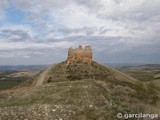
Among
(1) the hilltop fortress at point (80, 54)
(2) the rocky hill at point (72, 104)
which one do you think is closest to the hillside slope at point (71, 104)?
(2) the rocky hill at point (72, 104)

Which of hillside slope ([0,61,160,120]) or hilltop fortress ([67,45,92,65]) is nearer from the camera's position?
hillside slope ([0,61,160,120])

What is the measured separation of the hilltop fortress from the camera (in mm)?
50406

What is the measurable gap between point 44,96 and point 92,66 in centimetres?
2396

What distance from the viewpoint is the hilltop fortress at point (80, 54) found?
1984 inches

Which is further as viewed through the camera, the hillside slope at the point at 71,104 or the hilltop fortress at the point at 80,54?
the hilltop fortress at the point at 80,54

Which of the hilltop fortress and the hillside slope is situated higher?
the hilltop fortress

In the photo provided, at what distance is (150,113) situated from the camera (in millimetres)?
23672

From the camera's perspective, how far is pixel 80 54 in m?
50.9

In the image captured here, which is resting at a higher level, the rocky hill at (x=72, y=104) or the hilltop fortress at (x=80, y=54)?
the hilltop fortress at (x=80, y=54)

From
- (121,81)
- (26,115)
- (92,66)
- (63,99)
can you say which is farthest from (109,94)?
(92,66)

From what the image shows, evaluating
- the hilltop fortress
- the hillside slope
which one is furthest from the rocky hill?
the hilltop fortress

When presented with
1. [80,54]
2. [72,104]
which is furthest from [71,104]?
[80,54]

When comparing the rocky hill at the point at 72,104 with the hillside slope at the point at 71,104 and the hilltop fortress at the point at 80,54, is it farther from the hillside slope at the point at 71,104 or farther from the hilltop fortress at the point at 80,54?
the hilltop fortress at the point at 80,54

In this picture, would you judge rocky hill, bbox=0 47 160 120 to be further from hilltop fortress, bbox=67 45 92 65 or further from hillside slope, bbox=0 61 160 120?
hilltop fortress, bbox=67 45 92 65
